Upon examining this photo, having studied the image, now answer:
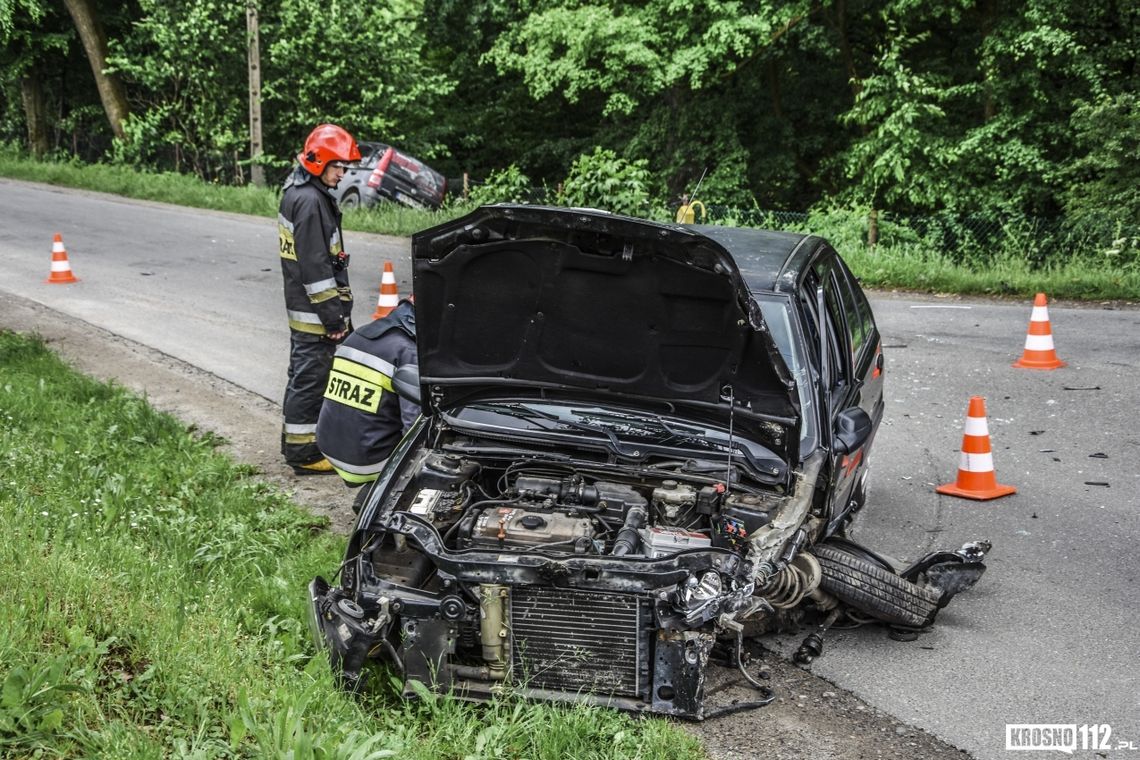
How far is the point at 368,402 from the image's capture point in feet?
19.0

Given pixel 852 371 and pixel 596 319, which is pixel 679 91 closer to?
pixel 852 371

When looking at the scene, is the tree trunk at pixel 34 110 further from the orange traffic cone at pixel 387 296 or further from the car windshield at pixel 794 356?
the car windshield at pixel 794 356

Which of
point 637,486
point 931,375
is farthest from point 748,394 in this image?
point 931,375

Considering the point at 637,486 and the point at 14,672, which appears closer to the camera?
the point at 14,672

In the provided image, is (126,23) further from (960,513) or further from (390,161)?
(960,513)

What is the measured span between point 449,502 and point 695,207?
45.8 ft

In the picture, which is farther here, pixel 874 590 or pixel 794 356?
pixel 794 356

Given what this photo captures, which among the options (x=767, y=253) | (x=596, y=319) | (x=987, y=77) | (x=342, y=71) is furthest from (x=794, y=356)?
(x=342, y=71)

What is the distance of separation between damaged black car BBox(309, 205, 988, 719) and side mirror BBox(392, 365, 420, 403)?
22 millimetres

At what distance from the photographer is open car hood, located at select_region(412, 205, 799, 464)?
15.2 ft

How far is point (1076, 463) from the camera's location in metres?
7.63

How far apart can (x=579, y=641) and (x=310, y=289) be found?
11.9 ft

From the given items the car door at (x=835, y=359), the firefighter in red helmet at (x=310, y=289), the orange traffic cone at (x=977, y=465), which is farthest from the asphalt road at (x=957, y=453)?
the firefighter in red helmet at (x=310, y=289)

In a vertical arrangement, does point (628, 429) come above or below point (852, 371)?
below
